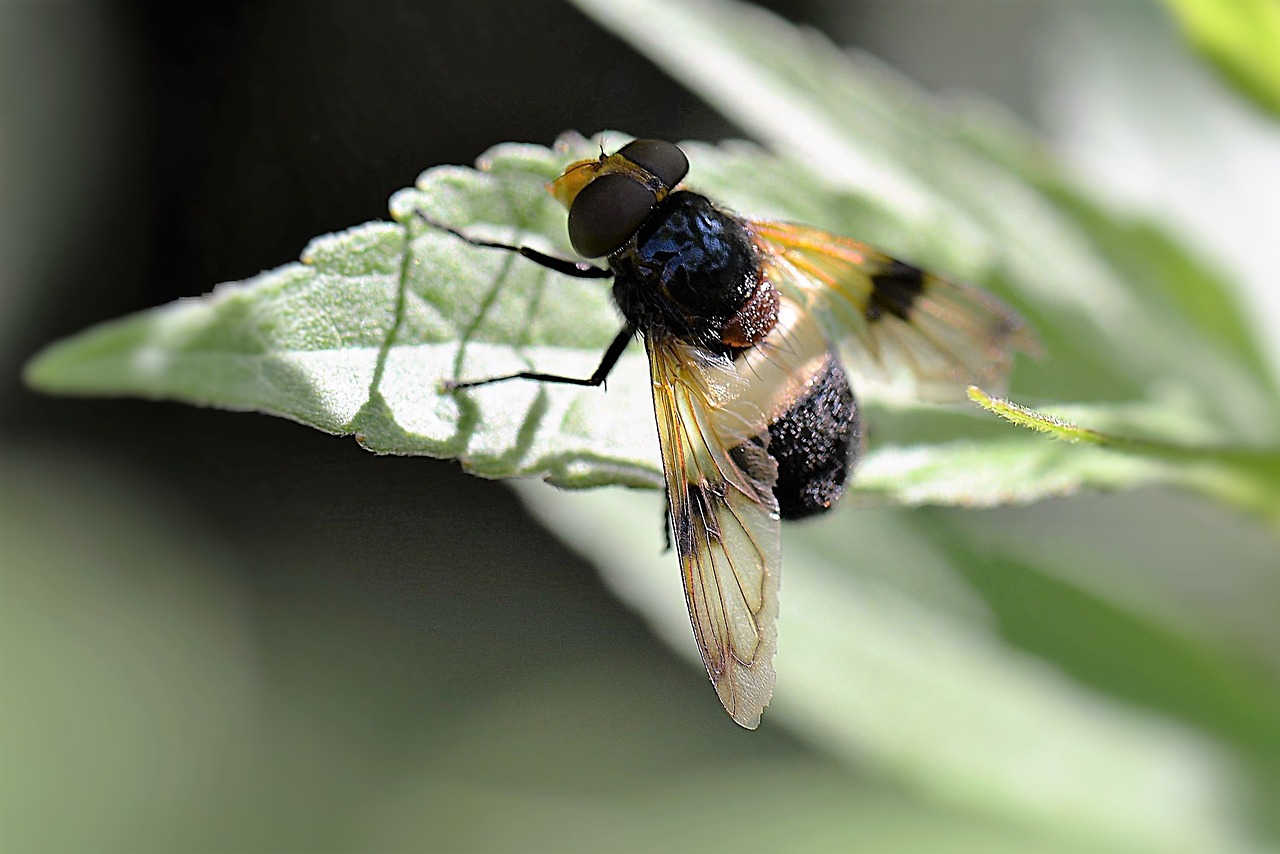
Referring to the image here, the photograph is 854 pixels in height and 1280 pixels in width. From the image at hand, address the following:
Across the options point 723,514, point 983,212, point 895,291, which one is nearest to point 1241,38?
point 983,212

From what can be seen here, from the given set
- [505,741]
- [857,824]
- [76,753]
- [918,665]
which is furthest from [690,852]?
[76,753]

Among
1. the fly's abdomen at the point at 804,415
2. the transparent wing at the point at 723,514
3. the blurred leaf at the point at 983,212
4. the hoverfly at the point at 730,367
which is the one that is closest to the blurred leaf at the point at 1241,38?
the blurred leaf at the point at 983,212

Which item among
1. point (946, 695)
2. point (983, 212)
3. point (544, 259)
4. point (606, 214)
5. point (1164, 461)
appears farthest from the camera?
point (946, 695)

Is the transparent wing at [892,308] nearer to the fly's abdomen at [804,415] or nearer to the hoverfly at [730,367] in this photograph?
the hoverfly at [730,367]

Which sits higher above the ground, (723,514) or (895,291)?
(895,291)

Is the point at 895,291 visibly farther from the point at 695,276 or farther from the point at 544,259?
the point at 544,259

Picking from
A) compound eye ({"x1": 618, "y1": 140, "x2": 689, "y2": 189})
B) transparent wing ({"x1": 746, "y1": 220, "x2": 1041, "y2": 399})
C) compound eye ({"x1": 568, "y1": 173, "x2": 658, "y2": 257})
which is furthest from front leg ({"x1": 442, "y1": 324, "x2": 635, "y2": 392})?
transparent wing ({"x1": 746, "y1": 220, "x2": 1041, "y2": 399})

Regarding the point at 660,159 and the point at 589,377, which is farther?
the point at 660,159

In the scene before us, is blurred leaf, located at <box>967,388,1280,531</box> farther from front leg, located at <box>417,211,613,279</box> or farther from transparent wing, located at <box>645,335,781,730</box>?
front leg, located at <box>417,211,613,279</box>
